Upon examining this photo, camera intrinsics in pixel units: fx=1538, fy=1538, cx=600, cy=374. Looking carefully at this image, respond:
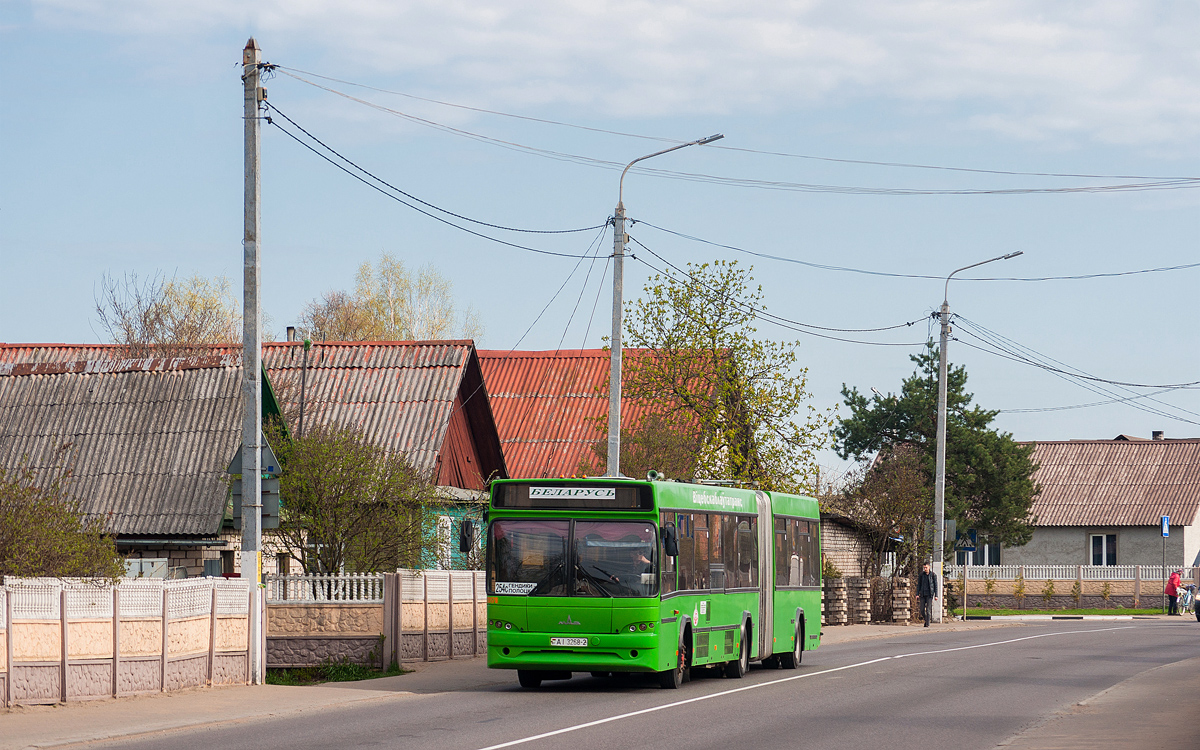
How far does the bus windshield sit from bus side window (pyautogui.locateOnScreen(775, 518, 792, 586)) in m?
5.79

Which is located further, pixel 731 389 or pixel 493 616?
pixel 731 389

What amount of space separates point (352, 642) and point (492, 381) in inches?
1110

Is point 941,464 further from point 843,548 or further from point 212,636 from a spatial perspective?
point 212,636

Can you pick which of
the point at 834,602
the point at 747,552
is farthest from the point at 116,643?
the point at 834,602

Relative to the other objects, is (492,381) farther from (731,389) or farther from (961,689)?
(961,689)

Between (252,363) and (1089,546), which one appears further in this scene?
(1089,546)

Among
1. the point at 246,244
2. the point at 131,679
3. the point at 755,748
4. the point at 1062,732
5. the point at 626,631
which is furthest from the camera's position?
the point at 246,244

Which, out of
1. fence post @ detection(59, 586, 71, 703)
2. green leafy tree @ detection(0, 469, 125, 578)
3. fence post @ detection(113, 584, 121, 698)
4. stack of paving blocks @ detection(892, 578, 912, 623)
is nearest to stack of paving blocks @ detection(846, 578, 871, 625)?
stack of paving blocks @ detection(892, 578, 912, 623)

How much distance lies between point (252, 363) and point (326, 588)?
17.3ft

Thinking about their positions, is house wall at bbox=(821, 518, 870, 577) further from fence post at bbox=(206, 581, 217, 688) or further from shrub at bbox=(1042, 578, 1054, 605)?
fence post at bbox=(206, 581, 217, 688)

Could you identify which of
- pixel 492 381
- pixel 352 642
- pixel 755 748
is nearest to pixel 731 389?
pixel 492 381

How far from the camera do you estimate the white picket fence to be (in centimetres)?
6213

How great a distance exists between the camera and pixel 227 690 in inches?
813

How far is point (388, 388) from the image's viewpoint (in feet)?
126
